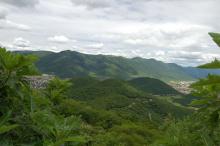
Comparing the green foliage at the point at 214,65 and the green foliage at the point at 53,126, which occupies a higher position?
the green foliage at the point at 214,65

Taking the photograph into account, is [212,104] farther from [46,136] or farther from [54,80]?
[54,80]

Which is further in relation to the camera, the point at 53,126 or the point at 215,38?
the point at 53,126

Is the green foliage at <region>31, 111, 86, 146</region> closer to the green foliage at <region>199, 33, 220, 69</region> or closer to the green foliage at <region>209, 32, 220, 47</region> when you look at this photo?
the green foliage at <region>199, 33, 220, 69</region>

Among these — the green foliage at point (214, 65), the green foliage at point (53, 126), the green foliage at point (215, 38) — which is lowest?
the green foliage at point (53, 126)

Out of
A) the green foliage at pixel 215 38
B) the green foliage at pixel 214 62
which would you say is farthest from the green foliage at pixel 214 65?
the green foliage at pixel 215 38

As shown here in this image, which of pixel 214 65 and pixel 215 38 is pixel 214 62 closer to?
pixel 214 65

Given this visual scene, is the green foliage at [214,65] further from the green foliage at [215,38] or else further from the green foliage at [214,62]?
the green foliage at [215,38]

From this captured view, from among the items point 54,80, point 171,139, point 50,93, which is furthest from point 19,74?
point 54,80

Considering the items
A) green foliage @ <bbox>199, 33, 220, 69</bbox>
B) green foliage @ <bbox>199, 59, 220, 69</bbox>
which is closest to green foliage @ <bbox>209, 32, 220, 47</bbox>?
green foliage @ <bbox>199, 33, 220, 69</bbox>

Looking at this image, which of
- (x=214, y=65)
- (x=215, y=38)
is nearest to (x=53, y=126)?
(x=214, y=65)

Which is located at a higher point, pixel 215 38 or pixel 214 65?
pixel 215 38

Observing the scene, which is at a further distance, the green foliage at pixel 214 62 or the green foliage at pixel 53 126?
the green foliage at pixel 53 126
